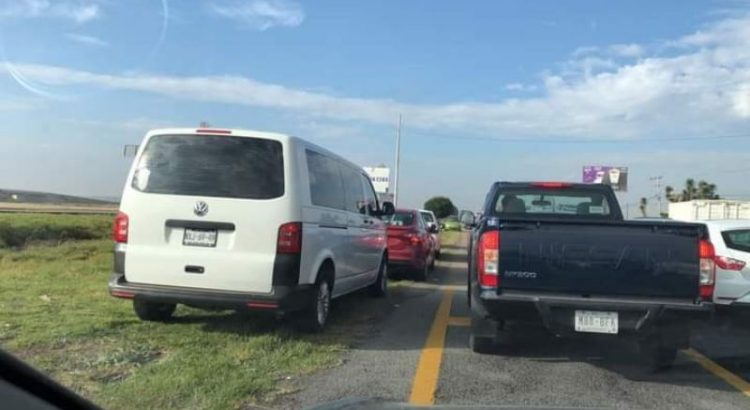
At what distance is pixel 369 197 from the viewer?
37.1ft

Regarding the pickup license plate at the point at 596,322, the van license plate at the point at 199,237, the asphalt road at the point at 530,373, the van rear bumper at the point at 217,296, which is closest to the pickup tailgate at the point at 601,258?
the pickup license plate at the point at 596,322

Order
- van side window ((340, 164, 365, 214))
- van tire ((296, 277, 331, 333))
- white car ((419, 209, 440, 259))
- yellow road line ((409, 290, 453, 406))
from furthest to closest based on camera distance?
white car ((419, 209, 440, 259)) < van side window ((340, 164, 365, 214)) < van tire ((296, 277, 331, 333)) < yellow road line ((409, 290, 453, 406))

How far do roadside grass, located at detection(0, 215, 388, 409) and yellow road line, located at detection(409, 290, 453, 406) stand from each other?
84cm

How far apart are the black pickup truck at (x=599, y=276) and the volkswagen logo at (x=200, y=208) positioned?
2828 mm

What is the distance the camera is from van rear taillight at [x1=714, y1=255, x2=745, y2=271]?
8867 mm

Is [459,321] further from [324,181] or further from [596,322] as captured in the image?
[596,322]

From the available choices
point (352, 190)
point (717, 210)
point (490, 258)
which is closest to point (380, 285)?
point (352, 190)

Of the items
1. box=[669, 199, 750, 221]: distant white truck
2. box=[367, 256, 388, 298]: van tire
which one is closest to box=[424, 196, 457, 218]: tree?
box=[669, 199, 750, 221]: distant white truck

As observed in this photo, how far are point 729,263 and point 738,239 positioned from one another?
46 cm

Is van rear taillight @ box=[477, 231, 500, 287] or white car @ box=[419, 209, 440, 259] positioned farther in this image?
white car @ box=[419, 209, 440, 259]

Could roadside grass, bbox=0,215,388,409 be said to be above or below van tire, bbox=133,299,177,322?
below

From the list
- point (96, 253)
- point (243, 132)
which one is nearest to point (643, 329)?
point (243, 132)

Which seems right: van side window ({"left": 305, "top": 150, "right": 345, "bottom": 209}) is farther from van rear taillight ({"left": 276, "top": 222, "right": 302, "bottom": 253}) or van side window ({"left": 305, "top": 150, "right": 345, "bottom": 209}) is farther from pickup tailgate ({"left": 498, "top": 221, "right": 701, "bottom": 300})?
pickup tailgate ({"left": 498, "top": 221, "right": 701, "bottom": 300})

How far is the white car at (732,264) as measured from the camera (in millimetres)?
8703
